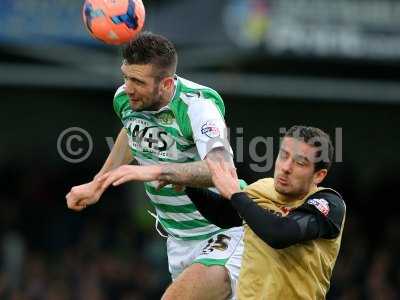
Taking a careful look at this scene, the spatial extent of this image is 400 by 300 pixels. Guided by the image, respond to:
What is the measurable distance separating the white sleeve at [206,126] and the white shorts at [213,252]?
0.74m

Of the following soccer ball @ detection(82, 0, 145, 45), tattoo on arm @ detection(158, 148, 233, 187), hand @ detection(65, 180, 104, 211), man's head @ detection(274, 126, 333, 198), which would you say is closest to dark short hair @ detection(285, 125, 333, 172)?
man's head @ detection(274, 126, 333, 198)

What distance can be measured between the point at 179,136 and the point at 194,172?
61 centimetres

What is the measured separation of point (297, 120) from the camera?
1756 cm

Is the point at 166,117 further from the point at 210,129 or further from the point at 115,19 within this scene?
the point at 115,19

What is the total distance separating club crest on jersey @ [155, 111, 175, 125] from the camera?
7.62 metres

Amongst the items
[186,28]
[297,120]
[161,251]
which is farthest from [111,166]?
[297,120]

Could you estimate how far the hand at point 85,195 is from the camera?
6.70 metres

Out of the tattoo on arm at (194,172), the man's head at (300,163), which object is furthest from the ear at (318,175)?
the tattoo on arm at (194,172)

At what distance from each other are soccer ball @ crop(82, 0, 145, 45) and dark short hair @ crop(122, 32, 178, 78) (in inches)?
12.7

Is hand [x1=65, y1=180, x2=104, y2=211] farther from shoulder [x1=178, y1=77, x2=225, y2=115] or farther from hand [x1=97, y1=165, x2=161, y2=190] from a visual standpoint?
shoulder [x1=178, y1=77, x2=225, y2=115]

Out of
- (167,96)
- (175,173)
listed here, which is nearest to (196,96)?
(167,96)

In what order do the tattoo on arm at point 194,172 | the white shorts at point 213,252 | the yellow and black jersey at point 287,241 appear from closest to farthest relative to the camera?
the yellow and black jersey at point 287,241 → the tattoo on arm at point 194,172 → the white shorts at point 213,252

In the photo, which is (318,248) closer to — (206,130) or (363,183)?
(206,130)

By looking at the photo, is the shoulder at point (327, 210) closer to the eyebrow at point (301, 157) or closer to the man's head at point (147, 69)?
the eyebrow at point (301, 157)
